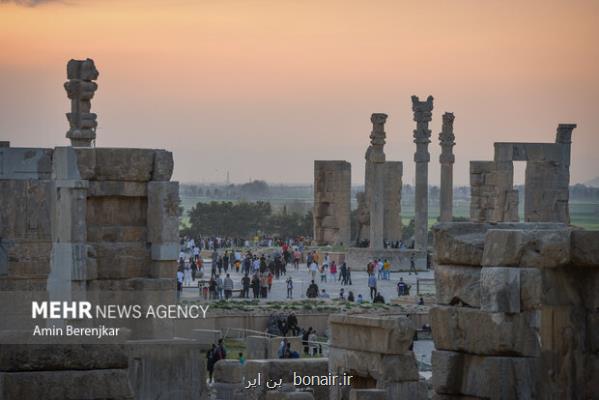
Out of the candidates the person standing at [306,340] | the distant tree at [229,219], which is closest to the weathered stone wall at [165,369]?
the person standing at [306,340]

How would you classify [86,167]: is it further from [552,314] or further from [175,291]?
[552,314]

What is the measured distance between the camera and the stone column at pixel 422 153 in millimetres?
63438

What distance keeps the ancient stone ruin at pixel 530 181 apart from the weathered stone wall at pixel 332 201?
13370mm

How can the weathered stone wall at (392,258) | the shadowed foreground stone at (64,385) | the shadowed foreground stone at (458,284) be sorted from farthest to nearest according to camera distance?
the weathered stone wall at (392,258) → the shadowed foreground stone at (458,284) → the shadowed foreground stone at (64,385)

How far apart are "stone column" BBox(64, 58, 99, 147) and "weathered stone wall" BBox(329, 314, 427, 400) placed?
49.4ft

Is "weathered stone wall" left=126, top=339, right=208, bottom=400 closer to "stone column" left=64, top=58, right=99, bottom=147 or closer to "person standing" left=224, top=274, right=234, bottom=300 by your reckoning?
"stone column" left=64, top=58, right=99, bottom=147

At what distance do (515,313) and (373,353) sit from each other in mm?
4248

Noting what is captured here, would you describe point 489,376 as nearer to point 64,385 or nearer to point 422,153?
point 64,385

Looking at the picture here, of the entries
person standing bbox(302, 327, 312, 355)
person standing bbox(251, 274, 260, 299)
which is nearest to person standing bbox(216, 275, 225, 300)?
person standing bbox(251, 274, 260, 299)

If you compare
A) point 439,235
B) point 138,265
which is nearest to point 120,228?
point 138,265

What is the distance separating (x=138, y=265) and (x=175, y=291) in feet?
1.28

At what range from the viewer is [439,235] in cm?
968

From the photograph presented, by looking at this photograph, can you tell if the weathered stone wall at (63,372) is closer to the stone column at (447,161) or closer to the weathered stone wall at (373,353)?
the weathered stone wall at (373,353)

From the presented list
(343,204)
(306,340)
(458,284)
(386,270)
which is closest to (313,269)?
(386,270)
